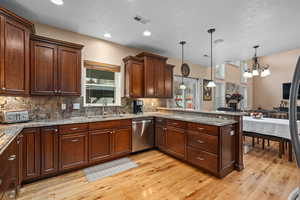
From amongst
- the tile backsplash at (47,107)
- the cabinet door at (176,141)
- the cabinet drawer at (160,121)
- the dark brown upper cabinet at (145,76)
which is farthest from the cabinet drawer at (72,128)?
the cabinet door at (176,141)

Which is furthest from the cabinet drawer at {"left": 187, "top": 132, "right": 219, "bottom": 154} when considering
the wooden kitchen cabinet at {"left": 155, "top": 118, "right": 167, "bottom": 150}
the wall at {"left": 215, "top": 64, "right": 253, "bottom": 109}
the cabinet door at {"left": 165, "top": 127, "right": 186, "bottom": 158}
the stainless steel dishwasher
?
the wall at {"left": 215, "top": 64, "right": 253, "bottom": 109}

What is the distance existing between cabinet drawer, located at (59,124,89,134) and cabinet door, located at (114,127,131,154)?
0.65 metres

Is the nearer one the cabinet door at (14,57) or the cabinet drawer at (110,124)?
the cabinet door at (14,57)

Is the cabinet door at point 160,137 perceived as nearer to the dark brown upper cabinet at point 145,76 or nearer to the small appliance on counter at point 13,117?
the dark brown upper cabinet at point 145,76

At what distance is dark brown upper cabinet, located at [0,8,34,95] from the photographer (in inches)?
76.5

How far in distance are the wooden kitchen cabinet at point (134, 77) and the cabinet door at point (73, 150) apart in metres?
1.55

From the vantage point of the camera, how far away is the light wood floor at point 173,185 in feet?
6.26

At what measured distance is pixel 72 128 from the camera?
97.0 inches

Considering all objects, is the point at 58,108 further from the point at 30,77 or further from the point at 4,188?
the point at 4,188

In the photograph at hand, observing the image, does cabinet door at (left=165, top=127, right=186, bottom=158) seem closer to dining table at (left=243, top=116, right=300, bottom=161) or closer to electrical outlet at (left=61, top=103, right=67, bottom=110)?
dining table at (left=243, top=116, right=300, bottom=161)

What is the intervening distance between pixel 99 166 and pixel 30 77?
6.75 ft

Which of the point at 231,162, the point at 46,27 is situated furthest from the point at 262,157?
the point at 46,27

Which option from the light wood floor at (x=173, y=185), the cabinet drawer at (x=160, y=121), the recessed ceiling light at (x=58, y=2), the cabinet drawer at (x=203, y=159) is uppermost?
the recessed ceiling light at (x=58, y=2)

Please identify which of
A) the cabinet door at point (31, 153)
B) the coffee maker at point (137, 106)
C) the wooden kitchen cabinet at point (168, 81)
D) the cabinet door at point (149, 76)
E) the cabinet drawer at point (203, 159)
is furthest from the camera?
the wooden kitchen cabinet at point (168, 81)
